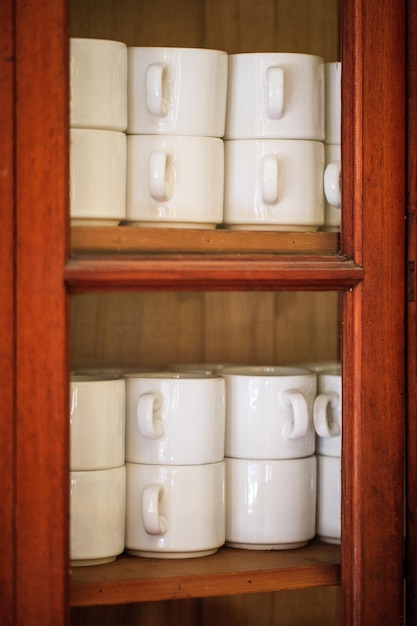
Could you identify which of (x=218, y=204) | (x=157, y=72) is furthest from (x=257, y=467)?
(x=157, y=72)

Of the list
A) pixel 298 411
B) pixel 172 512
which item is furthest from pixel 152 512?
pixel 298 411

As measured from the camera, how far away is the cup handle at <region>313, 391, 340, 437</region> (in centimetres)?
70

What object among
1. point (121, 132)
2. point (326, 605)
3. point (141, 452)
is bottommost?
point (326, 605)

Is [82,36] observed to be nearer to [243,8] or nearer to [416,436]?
[243,8]

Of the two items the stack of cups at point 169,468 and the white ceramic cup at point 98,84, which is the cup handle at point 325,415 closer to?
the stack of cups at point 169,468

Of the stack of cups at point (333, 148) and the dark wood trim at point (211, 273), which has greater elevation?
the stack of cups at point (333, 148)

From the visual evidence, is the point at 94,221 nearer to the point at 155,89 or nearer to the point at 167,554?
the point at 155,89

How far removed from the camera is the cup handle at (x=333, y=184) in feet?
2.25

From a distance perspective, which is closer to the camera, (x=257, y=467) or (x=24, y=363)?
(x=24, y=363)

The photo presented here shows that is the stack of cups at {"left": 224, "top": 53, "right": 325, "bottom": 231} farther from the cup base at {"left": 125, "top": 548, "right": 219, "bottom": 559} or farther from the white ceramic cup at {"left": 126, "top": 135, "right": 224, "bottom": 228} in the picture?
the cup base at {"left": 125, "top": 548, "right": 219, "bottom": 559}

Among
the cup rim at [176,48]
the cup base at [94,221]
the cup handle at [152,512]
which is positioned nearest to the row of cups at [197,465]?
the cup handle at [152,512]

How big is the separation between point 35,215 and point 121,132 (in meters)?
0.11

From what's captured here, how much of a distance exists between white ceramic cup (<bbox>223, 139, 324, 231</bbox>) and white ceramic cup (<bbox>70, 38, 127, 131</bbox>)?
9 centimetres

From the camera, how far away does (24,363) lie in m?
0.61
